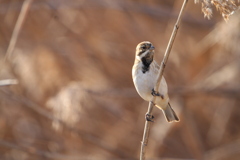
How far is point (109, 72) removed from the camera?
5.66 meters

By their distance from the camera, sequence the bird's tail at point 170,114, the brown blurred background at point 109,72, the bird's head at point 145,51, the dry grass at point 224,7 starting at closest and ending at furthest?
the dry grass at point 224,7
the bird's head at point 145,51
the bird's tail at point 170,114
the brown blurred background at point 109,72

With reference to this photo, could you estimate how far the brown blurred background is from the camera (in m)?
5.26

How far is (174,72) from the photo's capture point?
534cm

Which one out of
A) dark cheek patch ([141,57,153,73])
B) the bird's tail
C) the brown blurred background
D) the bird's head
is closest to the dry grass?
the bird's head

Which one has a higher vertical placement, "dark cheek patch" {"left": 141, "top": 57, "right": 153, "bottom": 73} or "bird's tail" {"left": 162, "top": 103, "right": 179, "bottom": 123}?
"bird's tail" {"left": 162, "top": 103, "right": 179, "bottom": 123}

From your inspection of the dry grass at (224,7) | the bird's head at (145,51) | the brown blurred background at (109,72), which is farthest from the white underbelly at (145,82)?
the brown blurred background at (109,72)

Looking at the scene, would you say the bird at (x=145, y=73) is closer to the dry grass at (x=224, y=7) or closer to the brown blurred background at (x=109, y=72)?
the dry grass at (x=224, y=7)

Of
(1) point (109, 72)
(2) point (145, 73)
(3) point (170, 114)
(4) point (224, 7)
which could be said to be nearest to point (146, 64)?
(2) point (145, 73)

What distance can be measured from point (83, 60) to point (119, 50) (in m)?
0.51

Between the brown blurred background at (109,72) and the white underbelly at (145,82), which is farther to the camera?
the brown blurred background at (109,72)

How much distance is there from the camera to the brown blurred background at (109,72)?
5.26m

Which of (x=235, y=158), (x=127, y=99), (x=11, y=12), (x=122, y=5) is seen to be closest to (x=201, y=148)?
(x=235, y=158)

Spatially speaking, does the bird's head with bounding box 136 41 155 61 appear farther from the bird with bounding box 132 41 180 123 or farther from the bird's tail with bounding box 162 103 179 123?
the bird's tail with bounding box 162 103 179 123

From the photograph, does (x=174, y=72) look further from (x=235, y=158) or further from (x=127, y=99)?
(x=235, y=158)
